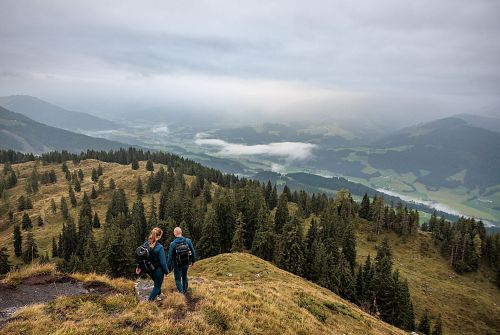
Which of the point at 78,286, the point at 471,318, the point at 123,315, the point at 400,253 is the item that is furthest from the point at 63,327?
the point at 400,253

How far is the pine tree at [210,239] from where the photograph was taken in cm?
7481

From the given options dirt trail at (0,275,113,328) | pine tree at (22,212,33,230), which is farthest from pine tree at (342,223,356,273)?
pine tree at (22,212,33,230)

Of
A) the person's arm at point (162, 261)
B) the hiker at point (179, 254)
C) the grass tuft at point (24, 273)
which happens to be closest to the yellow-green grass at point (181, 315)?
the hiker at point (179, 254)

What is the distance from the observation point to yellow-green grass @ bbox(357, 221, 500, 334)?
70.0 meters

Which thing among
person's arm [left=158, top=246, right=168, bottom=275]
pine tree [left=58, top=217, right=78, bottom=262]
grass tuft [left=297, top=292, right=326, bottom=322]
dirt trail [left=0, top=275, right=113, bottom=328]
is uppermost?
person's arm [left=158, top=246, right=168, bottom=275]

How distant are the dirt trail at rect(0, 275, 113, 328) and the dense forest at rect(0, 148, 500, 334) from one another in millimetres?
35019

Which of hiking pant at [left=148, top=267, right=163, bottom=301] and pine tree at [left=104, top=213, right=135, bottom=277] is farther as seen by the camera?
pine tree at [left=104, top=213, right=135, bottom=277]

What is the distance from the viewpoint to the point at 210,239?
75.4m

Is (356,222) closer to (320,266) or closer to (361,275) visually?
(361,275)

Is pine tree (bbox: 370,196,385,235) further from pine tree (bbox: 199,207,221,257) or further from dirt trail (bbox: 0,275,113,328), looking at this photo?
dirt trail (bbox: 0,275,113,328)

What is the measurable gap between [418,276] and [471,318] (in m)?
18.5

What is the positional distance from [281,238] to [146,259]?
56232 millimetres

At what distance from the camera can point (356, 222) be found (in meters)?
126

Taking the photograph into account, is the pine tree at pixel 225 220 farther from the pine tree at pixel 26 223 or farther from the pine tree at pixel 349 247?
the pine tree at pixel 26 223
